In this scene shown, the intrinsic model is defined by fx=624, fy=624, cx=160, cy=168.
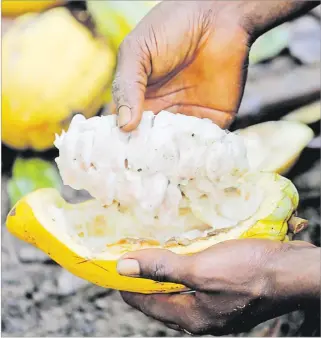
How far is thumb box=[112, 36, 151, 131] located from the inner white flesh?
0.02 metres

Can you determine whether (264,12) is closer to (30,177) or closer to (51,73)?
(51,73)

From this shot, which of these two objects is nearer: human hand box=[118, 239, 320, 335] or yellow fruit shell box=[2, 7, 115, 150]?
human hand box=[118, 239, 320, 335]

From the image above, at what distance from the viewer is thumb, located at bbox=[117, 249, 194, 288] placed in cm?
78

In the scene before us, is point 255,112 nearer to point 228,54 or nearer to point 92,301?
point 228,54

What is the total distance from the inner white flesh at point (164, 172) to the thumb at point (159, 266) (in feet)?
0.26

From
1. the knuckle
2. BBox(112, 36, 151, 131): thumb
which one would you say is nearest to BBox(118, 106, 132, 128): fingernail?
BBox(112, 36, 151, 131): thumb

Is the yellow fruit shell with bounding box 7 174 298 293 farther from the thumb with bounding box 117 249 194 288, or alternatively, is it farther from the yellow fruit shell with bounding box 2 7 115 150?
the yellow fruit shell with bounding box 2 7 115 150

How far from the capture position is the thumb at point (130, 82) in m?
0.83

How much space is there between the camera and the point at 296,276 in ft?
2.66

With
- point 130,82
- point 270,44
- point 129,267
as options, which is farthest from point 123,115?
point 270,44

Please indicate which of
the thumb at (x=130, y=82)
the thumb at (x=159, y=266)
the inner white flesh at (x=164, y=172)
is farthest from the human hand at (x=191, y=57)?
the thumb at (x=159, y=266)

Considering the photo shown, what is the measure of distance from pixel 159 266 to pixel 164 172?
13cm

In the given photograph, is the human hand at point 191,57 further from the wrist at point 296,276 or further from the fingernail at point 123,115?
the wrist at point 296,276

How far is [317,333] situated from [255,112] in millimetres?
365
